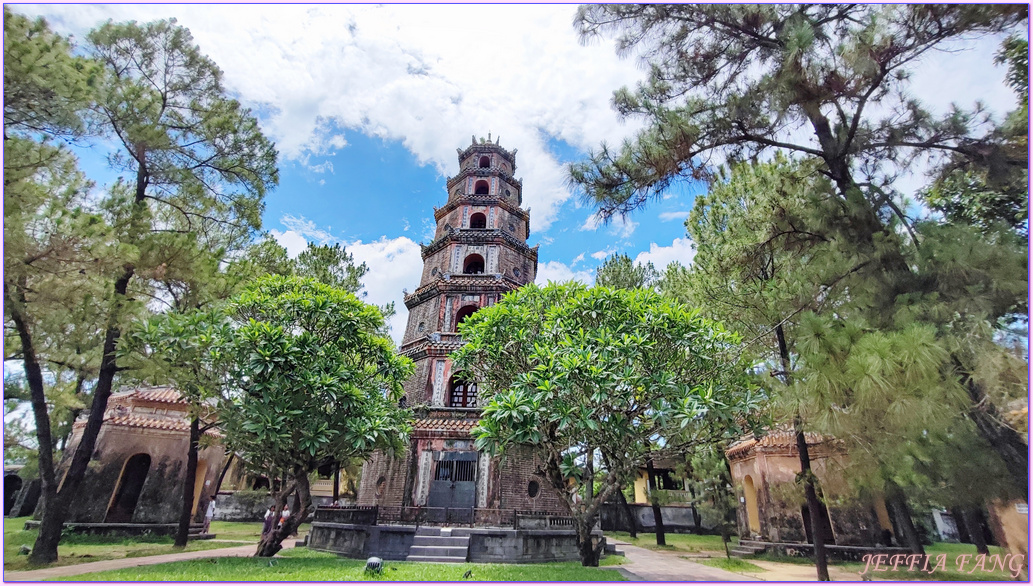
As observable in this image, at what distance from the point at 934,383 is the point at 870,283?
6.33 ft

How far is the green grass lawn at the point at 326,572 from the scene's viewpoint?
848 cm

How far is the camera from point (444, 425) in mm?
15727

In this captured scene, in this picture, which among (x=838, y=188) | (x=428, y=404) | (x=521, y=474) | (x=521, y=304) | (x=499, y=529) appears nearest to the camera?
(x=838, y=188)

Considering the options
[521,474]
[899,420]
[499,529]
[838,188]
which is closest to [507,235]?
[521,474]

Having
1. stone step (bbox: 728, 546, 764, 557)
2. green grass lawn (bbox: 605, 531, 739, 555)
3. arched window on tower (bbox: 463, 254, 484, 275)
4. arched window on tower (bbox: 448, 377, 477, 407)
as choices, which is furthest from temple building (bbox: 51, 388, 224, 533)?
green grass lawn (bbox: 605, 531, 739, 555)

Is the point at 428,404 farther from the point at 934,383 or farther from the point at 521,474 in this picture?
the point at 934,383

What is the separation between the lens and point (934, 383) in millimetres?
4160

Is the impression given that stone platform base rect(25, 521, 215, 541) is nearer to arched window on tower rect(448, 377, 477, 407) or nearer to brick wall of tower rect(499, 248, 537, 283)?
arched window on tower rect(448, 377, 477, 407)

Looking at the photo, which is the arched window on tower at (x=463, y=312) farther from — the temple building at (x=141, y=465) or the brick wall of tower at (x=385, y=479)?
the temple building at (x=141, y=465)

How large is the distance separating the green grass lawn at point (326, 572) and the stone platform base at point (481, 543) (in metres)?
0.74

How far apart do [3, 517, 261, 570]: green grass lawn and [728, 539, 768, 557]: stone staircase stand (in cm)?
1711

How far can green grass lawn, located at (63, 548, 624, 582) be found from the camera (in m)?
8.48

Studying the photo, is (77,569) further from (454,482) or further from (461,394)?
(461,394)

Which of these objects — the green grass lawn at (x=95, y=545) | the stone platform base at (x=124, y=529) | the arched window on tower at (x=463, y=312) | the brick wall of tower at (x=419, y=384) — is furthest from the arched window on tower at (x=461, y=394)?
the stone platform base at (x=124, y=529)
